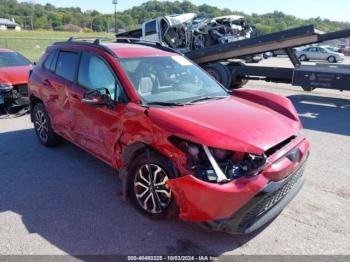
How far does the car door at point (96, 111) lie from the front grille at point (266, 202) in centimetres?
162

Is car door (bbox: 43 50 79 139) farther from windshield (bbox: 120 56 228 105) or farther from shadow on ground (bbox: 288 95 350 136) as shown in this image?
shadow on ground (bbox: 288 95 350 136)

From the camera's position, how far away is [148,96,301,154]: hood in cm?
299

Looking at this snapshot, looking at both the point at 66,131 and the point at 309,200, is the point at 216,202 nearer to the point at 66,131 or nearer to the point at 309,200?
the point at 309,200

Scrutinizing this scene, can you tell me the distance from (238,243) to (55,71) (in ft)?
12.4

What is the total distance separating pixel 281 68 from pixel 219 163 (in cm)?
870

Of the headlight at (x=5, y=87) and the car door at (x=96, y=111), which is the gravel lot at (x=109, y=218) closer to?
the car door at (x=96, y=111)

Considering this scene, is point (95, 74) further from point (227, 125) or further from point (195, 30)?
point (195, 30)

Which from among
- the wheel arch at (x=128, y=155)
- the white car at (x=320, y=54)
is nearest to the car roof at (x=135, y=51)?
the wheel arch at (x=128, y=155)

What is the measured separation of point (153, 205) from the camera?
3537 millimetres

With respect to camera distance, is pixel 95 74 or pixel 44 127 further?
pixel 44 127

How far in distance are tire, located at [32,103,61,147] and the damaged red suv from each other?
21.3 inches

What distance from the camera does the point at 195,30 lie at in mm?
13633

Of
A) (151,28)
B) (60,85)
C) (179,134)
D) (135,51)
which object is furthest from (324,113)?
(151,28)

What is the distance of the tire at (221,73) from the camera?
1158cm
